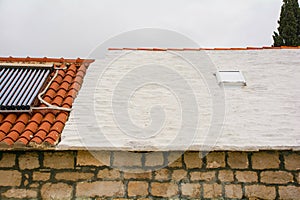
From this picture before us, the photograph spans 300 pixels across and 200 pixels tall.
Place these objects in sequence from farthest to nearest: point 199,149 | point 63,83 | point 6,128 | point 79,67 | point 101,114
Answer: point 79,67 < point 63,83 < point 101,114 < point 6,128 < point 199,149

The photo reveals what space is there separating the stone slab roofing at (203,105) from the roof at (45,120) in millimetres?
127

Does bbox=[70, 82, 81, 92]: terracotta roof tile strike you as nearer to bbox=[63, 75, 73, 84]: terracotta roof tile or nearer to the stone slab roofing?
the stone slab roofing

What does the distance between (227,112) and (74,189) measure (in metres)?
2.23

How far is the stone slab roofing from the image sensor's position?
168 inches

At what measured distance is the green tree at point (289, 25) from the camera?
1423 cm

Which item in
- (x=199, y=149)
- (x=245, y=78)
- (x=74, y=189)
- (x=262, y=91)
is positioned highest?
(x=245, y=78)

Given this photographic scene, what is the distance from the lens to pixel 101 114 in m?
4.82

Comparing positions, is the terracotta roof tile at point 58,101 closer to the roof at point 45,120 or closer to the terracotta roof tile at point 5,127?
the roof at point 45,120

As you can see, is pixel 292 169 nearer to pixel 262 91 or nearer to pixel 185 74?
pixel 262 91

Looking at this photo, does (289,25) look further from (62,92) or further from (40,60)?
(62,92)

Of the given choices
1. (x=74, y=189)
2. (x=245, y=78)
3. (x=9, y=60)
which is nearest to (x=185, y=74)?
(x=245, y=78)

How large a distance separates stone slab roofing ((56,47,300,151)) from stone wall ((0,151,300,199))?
18 cm

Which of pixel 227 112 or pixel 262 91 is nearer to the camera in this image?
pixel 227 112

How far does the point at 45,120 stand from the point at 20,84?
1.23 metres
